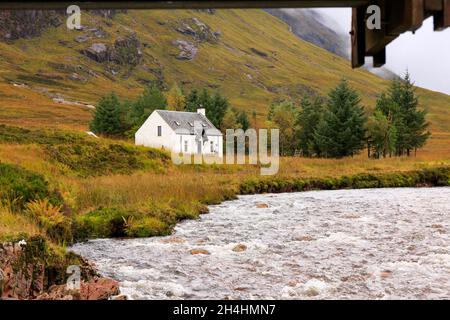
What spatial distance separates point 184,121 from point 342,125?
831 inches

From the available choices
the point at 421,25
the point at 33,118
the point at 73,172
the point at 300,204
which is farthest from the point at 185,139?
the point at 421,25

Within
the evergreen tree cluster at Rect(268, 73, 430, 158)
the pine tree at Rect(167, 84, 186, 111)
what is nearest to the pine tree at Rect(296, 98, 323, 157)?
the evergreen tree cluster at Rect(268, 73, 430, 158)

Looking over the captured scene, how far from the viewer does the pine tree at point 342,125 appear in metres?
64.6

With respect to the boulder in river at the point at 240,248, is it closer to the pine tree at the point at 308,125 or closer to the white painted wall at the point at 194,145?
the white painted wall at the point at 194,145

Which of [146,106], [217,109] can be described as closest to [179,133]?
[217,109]

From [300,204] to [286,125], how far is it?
58.8 metres

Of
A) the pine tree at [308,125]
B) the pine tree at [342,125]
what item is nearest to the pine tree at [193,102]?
the pine tree at [308,125]

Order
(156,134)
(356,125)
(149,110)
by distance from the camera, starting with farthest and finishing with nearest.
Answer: (149,110) < (156,134) < (356,125)

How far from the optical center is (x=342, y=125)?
64812 millimetres

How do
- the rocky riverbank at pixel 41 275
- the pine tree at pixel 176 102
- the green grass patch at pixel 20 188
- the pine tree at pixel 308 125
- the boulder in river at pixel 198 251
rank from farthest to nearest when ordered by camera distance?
1. the pine tree at pixel 176 102
2. the pine tree at pixel 308 125
3. the green grass patch at pixel 20 188
4. the boulder in river at pixel 198 251
5. the rocky riverbank at pixel 41 275

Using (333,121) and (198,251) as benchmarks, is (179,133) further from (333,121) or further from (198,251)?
(198,251)

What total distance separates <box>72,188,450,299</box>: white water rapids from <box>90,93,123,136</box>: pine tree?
55.4 m

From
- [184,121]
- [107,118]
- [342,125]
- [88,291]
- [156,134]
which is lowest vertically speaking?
[88,291]
